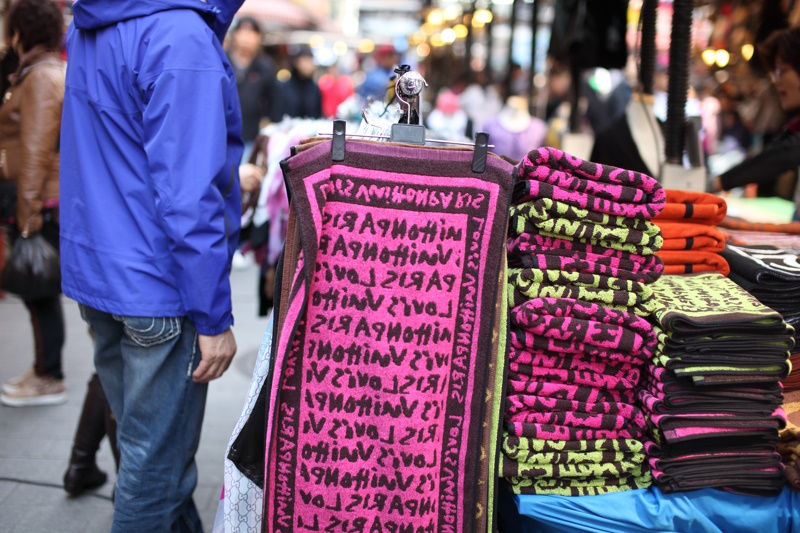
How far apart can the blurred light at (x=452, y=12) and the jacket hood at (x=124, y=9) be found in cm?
1142

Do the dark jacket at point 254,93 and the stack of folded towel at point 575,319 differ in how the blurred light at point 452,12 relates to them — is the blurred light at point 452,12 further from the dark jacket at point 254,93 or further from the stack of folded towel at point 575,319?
the stack of folded towel at point 575,319

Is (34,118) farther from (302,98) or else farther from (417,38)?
(417,38)

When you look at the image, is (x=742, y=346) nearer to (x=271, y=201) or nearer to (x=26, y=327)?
(x=271, y=201)

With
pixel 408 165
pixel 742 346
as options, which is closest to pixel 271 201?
pixel 408 165

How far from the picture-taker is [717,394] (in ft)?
5.61

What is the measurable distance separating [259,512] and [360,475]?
0.32 m

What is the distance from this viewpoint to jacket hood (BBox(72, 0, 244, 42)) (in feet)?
5.90

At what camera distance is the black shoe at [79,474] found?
2869 mm

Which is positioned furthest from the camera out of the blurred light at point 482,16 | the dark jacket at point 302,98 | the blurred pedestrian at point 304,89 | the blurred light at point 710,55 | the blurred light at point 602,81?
the blurred pedestrian at point 304,89

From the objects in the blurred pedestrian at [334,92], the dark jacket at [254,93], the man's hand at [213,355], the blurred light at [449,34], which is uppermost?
the blurred light at [449,34]

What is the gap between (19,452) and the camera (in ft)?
10.7

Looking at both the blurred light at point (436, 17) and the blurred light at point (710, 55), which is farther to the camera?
the blurred light at point (436, 17)

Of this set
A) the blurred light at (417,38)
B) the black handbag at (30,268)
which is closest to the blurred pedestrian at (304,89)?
the black handbag at (30,268)

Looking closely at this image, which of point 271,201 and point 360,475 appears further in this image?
point 271,201
